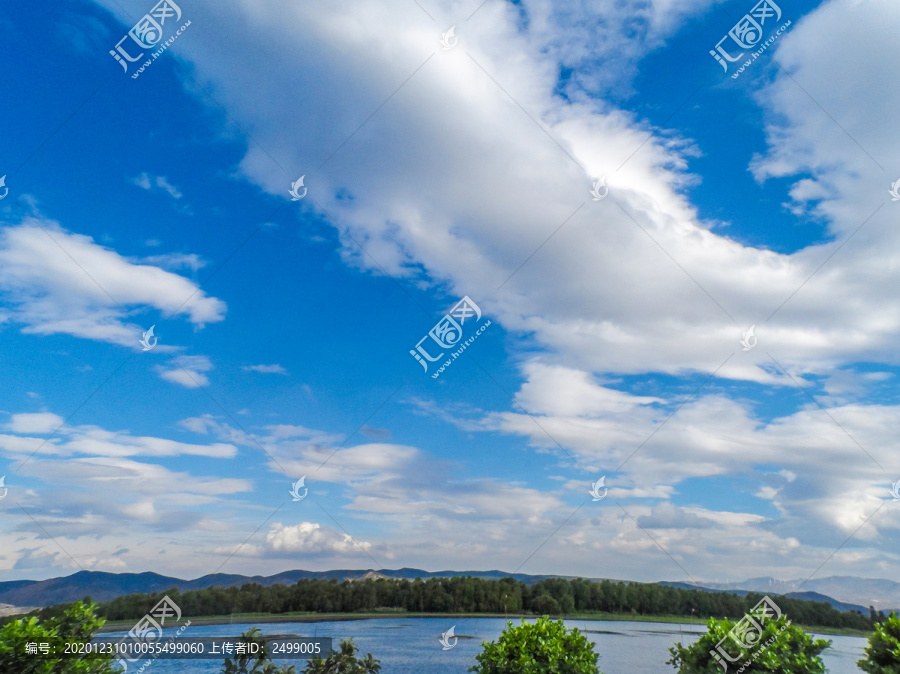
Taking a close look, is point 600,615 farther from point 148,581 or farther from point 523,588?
point 148,581

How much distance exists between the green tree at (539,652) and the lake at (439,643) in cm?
35

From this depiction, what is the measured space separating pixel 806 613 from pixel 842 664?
1452cm

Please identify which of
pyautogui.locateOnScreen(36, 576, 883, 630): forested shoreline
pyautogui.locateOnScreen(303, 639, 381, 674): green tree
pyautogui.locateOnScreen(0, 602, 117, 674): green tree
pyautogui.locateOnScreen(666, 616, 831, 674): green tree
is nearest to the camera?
pyautogui.locateOnScreen(0, 602, 117, 674): green tree

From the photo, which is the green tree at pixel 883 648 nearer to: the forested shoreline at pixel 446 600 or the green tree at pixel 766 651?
the green tree at pixel 766 651

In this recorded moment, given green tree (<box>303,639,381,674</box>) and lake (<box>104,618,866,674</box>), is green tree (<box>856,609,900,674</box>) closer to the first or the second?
lake (<box>104,618,866,674</box>)

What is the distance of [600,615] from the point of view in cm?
2688

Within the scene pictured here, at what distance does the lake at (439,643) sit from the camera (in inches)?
367

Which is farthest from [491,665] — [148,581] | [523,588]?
[148,581]

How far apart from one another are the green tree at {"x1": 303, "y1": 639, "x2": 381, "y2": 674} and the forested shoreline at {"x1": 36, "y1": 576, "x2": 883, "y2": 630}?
7586 millimetres

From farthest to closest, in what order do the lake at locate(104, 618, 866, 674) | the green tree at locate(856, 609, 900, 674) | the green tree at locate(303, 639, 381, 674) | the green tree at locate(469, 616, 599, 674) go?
1. the lake at locate(104, 618, 866, 674)
2. the green tree at locate(469, 616, 599, 674)
3. the green tree at locate(303, 639, 381, 674)
4. the green tree at locate(856, 609, 900, 674)

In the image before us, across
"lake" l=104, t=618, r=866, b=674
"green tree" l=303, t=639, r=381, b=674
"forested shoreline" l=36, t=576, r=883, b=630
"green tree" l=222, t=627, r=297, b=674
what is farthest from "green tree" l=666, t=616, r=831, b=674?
"forested shoreline" l=36, t=576, r=883, b=630

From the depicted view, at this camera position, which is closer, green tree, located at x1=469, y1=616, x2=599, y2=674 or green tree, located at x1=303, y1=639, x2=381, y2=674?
green tree, located at x1=303, y1=639, x2=381, y2=674

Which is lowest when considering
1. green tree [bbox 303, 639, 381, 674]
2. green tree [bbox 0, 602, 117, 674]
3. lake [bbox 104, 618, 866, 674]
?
lake [bbox 104, 618, 866, 674]

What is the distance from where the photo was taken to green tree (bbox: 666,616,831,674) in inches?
292
